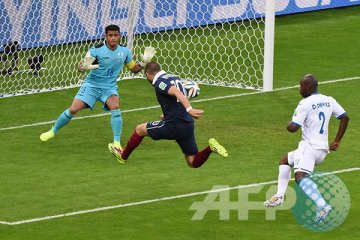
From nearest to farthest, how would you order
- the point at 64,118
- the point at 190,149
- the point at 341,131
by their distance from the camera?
the point at 341,131 < the point at 190,149 < the point at 64,118

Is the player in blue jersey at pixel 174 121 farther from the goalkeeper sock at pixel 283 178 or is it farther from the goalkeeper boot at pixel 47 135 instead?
the goalkeeper boot at pixel 47 135

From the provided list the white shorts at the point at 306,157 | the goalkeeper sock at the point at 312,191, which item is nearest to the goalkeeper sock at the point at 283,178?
the white shorts at the point at 306,157

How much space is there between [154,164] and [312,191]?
13.9ft

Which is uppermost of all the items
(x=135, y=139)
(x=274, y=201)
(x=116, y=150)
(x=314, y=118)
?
(x=314, y=118)

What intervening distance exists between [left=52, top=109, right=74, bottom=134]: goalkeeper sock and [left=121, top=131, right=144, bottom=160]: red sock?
6.04 ft

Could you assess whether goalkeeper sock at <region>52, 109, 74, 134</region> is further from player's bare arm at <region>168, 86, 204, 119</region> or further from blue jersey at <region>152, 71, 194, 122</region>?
player's bare arm at <region>168, 86, 204, 119</region>

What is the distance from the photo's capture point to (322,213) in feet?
49.9

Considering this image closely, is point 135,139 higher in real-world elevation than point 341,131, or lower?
lower

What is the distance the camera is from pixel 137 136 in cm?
1845

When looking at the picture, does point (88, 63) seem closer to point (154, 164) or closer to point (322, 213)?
point (154, 164)

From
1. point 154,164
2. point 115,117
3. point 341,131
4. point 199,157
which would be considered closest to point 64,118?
point 115,117

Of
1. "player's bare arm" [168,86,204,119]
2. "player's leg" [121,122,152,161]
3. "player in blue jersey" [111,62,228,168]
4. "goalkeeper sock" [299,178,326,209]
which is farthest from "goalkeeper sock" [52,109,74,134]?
"goalkeeper sock" [299,178,326,209]

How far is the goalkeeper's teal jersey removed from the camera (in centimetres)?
2034

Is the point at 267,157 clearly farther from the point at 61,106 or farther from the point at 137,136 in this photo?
the point at 61,106
